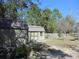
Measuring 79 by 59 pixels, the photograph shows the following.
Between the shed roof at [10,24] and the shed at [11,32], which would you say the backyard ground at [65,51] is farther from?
the shed roof at [10,24]

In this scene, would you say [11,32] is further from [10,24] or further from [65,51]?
[65,51]

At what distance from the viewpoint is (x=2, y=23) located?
22328 mm

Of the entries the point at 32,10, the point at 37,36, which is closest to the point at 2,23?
the point at 32,10

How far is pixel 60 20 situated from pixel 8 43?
4724cm

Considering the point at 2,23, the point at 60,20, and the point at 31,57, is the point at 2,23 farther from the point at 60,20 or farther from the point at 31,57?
the point at 60,20

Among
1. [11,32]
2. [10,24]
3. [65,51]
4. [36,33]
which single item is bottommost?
[65,51]

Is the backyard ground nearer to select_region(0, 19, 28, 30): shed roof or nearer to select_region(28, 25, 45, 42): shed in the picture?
select_region(0, 19, 28, 30): shed roof

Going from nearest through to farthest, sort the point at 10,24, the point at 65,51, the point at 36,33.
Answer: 1. the point at 65,51
2. the point at 10,24
3. the point at 36,33

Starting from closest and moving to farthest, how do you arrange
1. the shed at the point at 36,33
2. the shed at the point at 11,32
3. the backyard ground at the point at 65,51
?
the backyard ground at the point at 65,51 → the shed at the point at 11,32 → the shed at the point at 36,33

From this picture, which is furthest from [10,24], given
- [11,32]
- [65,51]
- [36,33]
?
[36,33]

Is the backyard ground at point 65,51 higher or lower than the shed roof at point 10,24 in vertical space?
lower

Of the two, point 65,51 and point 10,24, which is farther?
point 10,24

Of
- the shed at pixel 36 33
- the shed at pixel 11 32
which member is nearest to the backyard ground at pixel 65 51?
the shed at pixel 11 32

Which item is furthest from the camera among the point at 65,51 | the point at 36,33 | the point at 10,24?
the point at 36,33
